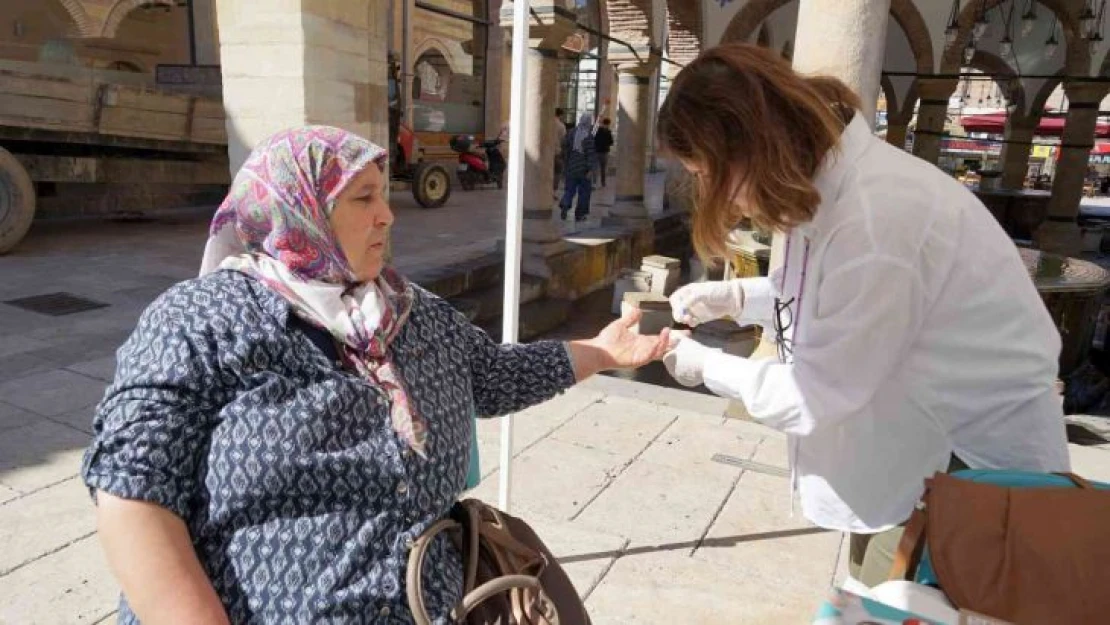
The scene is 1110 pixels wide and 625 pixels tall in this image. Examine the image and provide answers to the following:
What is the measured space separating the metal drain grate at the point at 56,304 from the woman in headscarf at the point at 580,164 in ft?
25.0

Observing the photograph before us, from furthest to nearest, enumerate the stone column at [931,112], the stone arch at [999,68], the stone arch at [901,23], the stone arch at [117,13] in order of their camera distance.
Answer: the stone arch at [999,68] < the stone arch at [117,13] < the stone column at [931,112] < the stone arch at [901,23]

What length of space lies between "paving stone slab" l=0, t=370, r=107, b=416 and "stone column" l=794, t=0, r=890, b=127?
13.4 ft

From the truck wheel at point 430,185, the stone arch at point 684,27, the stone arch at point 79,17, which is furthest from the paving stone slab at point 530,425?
the stone arch at point 79,17

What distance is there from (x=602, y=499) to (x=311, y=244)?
2.29m

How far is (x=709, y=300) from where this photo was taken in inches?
83.5

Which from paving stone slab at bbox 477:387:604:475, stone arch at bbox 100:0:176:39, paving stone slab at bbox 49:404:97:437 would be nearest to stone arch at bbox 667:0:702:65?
paving stone slab at bbox 477:387:604:475

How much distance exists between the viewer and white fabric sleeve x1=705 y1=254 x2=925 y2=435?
1.36 metres

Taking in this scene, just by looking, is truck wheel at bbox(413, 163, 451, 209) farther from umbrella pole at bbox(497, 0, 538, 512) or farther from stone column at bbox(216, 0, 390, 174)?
umbrella pole at bbox(497, 0, 538, 512)

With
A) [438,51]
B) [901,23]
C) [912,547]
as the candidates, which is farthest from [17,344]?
[438,51]

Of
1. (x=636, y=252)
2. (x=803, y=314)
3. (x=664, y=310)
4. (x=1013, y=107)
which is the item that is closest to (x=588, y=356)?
(x=803, y=314)

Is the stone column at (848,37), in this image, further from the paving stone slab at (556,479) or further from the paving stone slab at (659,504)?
the paving stone slab at (556,479)

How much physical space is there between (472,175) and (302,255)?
1647cm

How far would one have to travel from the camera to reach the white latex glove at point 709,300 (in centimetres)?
210

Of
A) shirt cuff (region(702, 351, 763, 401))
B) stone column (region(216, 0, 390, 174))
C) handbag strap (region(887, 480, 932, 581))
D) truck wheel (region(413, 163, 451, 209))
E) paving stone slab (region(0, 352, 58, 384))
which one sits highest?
stone column (region(216, 0, 390, 174))
